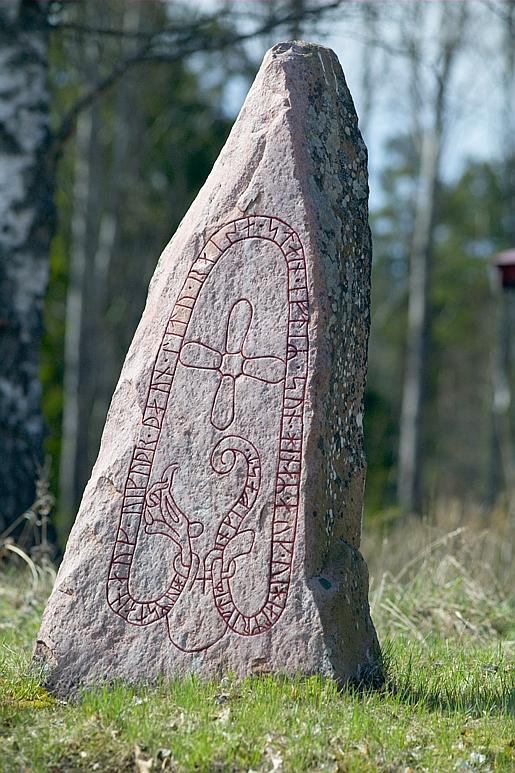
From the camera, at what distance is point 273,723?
3.46 m

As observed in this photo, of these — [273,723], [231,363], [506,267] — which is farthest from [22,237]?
[506,267]

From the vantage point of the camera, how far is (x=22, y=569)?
6.23 m

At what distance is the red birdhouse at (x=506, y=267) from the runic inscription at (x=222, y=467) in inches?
205

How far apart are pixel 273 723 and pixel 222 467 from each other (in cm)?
97

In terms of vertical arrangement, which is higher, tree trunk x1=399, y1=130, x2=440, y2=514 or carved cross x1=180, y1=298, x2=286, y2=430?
tree trunk x1=399, y1=130, x2=440, y2=514

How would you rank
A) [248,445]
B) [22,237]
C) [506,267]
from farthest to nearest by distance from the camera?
[506,267]
[22,237]
[248,445]

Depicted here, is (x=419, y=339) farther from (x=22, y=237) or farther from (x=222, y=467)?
(x=222, y=467)

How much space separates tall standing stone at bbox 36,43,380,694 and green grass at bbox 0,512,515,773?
0.14 meters

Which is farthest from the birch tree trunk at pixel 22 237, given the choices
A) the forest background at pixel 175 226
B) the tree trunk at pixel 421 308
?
the tree trunk at pixel 421 308

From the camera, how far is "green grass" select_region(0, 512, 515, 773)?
3.28 m

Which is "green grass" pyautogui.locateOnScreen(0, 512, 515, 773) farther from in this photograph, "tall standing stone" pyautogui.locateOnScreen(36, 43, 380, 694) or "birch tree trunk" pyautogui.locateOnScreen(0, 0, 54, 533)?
"birch tree trunk" pyautogui.locateOnScreen(0, 0, 54, 533)

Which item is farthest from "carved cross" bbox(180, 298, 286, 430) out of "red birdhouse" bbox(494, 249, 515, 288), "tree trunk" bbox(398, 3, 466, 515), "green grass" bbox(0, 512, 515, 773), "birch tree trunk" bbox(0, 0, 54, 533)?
"tree trunk" bbox(398, 3, 466, 515)

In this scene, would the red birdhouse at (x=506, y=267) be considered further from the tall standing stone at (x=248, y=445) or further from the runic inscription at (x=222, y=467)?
the runic inscription at (x=222, y=467)

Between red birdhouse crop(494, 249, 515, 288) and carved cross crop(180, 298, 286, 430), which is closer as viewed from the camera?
carved cross crop(180, 298, 286, 430)
